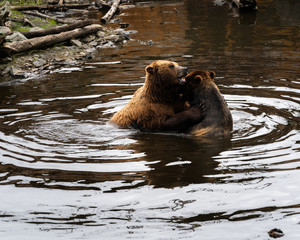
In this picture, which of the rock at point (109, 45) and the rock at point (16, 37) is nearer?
the rock at point (16, 37)

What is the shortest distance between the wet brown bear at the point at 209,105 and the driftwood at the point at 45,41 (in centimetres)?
750

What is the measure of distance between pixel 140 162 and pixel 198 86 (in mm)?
2071

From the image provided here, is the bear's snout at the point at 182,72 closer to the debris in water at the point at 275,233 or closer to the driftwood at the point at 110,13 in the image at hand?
the debris in water at the point at 275,233

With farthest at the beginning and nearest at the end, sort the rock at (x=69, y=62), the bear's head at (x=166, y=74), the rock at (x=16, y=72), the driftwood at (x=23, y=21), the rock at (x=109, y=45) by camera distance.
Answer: the driftwood at (x=23, y=21)
the rock at (x=109, y=45)
the rock at (x=69, y=62)
the rock at (x=16, y=72)
the bear's head at (x=166, y=74)

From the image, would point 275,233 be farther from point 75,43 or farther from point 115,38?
point 115,38

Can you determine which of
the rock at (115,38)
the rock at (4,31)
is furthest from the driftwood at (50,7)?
the rock at (4,31)

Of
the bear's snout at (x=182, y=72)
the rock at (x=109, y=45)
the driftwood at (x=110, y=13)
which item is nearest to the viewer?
the bear's snout at (x=182, y=72)

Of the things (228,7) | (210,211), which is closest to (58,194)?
(210,211)

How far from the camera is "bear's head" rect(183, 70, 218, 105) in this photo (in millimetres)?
8672

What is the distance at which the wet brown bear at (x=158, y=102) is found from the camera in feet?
29.0

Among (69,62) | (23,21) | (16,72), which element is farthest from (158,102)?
(23,21)

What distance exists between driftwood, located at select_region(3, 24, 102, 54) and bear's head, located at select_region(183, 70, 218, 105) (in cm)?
735

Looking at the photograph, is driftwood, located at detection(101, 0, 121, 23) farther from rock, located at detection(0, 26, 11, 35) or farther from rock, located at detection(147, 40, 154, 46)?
rock, located at detection(0, 26, 11, 35)

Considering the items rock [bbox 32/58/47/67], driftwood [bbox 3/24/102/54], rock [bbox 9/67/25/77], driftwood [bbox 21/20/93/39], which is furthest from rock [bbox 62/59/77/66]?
driftwood [bbox 21/20/93/39]
